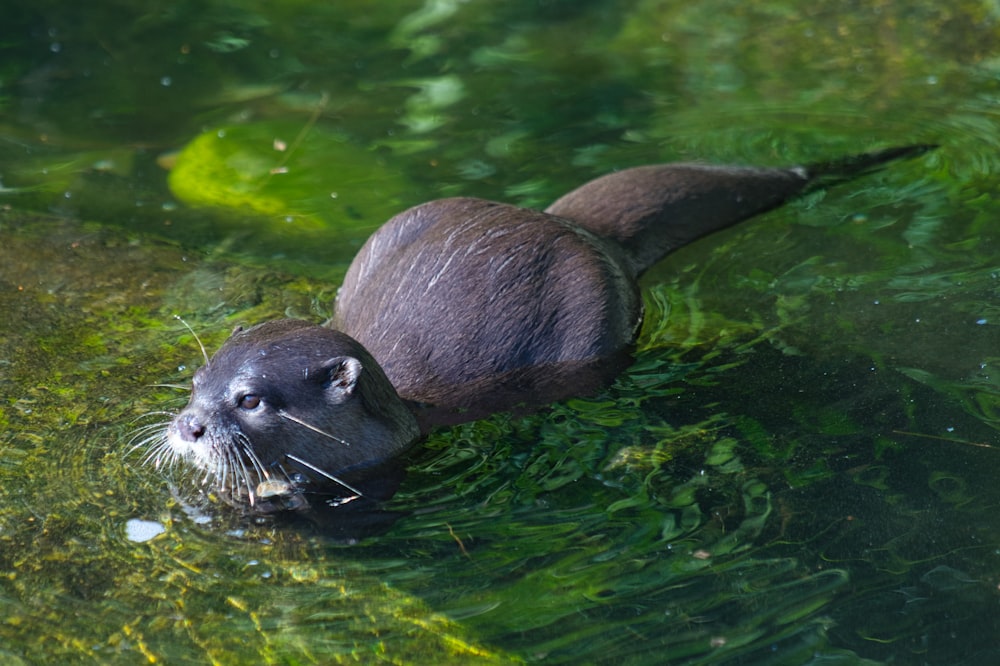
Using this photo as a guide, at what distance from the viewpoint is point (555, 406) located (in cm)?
357

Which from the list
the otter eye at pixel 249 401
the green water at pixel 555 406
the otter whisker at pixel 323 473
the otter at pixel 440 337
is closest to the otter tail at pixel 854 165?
the green water at pixel 555 406

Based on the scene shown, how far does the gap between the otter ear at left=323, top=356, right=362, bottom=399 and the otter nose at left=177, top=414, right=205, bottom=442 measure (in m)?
0.34

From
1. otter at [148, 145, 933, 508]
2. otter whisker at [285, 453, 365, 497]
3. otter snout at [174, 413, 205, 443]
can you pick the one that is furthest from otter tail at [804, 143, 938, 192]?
otter snout at [174, 413, 205, 443]

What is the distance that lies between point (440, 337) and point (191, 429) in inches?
30.2

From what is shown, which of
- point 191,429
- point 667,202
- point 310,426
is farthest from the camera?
point 667,202

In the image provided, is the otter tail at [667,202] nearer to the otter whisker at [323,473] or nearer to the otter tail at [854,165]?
the otter tail at [854,165]

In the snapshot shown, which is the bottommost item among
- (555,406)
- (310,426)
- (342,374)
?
(555,406)

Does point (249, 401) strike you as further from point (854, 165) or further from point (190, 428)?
point (854, 165)

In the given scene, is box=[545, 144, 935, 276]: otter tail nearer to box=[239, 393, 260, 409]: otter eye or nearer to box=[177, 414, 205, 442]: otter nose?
box=[239, 393, 260, 409]: otter eye

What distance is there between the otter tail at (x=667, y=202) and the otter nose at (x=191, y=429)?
4.66ft

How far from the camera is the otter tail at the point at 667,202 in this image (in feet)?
13.5

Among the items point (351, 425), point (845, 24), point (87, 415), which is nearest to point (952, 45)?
point (845, 24)

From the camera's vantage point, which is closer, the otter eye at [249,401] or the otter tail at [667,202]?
the otter eye at [249,401]

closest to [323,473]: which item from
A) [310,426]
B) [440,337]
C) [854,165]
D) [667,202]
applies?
[310,426]
